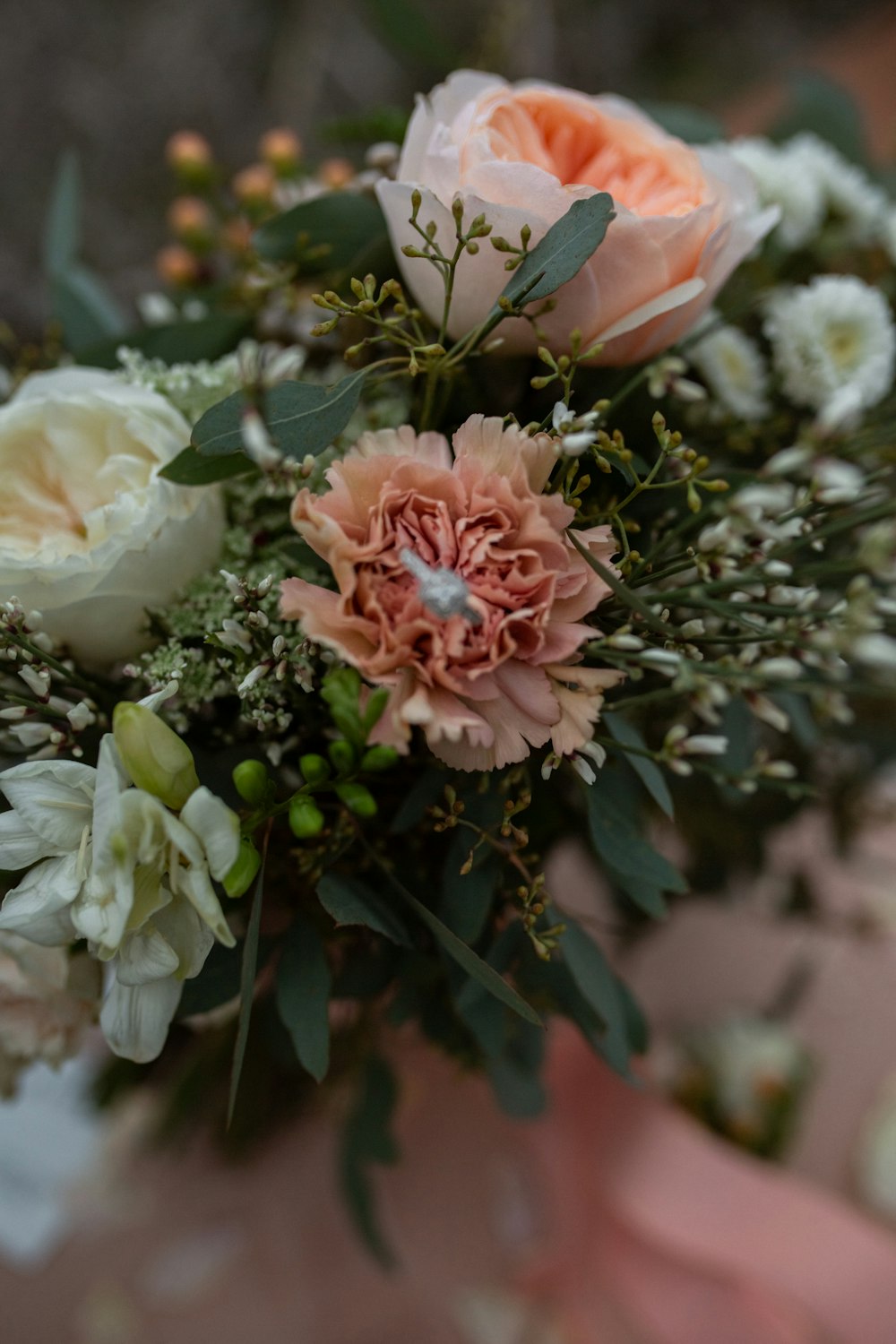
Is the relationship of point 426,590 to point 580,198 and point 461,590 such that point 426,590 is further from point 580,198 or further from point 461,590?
point 580,198

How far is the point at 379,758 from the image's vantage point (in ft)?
1.19

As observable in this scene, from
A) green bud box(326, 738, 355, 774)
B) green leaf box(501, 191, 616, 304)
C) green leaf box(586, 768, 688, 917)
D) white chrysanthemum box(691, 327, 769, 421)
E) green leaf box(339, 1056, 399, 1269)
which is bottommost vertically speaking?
green leaf box(339, 1056, 399, 1269)

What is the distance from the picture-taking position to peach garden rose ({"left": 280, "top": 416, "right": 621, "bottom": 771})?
34 cm

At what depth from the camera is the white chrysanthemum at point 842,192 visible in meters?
0.65

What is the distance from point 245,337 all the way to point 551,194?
10.6 inches

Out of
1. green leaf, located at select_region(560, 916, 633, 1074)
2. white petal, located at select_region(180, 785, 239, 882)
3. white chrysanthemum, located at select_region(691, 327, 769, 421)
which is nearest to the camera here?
white petal, located at select_region(180, 785, 239, 882)

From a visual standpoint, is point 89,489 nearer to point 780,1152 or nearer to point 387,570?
point 387,570

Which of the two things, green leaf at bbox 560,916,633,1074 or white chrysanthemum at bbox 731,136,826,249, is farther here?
white chrysanthemum at bbox 731,136,826,249

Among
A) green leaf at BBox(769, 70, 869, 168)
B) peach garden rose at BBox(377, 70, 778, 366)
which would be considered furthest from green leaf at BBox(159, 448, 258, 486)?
green leaf at BBox(769, 70, 869, 168)

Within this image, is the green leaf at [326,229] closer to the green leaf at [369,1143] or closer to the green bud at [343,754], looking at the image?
the green bud at [343,754]

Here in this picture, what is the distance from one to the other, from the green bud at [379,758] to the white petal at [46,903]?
12 cm

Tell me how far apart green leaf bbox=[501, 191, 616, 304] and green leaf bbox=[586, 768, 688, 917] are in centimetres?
22

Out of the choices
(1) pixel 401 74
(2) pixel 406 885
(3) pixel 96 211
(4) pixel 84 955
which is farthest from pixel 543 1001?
(1) pixel 401 74

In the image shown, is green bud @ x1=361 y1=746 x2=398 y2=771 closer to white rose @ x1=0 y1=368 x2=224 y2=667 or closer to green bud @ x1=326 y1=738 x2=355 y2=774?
green bud @ x1=326 y1=738 x2=355 y2=774
